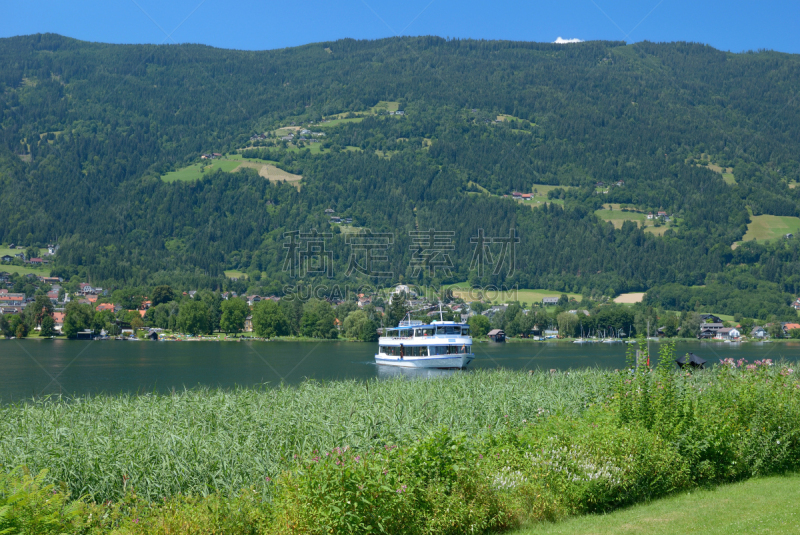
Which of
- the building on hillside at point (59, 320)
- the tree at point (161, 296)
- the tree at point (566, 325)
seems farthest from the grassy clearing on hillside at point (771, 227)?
the building on hillside at point (59, 320)

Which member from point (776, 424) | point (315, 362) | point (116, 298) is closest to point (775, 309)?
point (315, 362)

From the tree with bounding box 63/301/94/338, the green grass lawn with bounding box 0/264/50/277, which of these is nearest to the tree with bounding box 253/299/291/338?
the tree with bounding box 63/301/94/338

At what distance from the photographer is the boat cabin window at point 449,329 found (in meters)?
52.5

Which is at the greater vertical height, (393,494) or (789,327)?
(393,494)

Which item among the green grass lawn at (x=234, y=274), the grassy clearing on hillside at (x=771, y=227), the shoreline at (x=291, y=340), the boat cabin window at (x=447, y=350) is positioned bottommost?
the shoreline at (x=291, y=340)

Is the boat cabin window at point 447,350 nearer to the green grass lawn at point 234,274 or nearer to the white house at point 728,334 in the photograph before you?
the white house at point 728,334

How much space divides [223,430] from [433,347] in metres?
42.5

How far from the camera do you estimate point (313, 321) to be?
314 feet

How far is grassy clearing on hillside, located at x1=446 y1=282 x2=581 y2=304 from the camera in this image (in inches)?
5583

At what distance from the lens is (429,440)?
7.48 meters

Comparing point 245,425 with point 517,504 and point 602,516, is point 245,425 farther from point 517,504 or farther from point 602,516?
point 602,516

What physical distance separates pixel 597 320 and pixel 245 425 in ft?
340

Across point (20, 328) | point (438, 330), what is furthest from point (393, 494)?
point (20, 328)

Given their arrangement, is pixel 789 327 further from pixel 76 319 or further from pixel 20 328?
pixel 20 328
